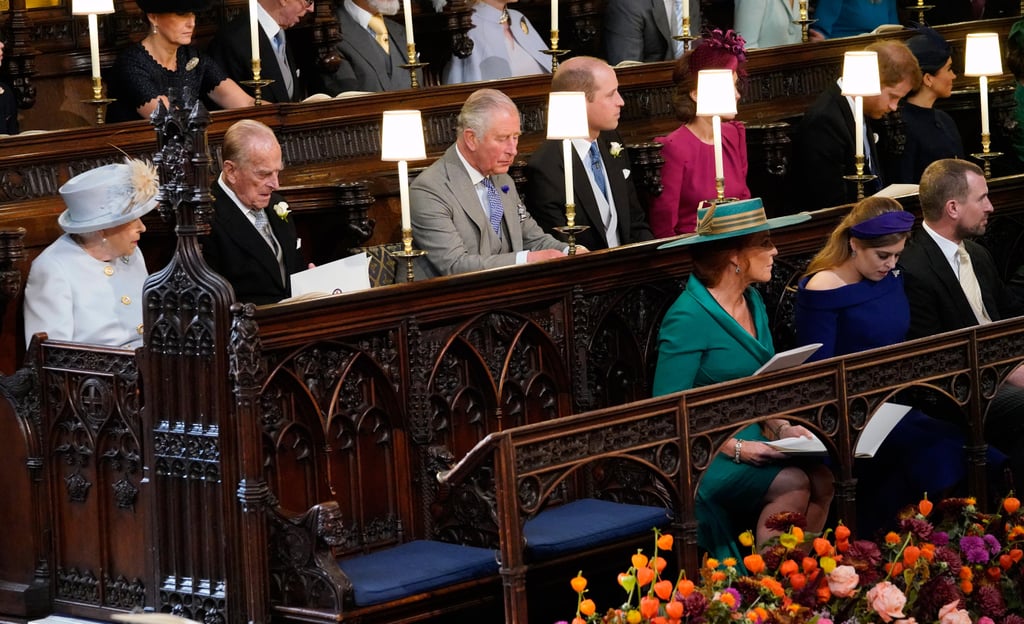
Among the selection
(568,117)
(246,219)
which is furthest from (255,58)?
(568,117)

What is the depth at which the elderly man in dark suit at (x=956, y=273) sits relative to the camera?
606 cm

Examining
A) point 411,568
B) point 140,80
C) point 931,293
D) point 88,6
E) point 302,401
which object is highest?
point 88,6

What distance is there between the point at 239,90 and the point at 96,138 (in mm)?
1089

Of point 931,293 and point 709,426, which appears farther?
point 931,293

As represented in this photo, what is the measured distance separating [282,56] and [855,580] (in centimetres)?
398

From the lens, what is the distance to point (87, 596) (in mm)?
5164

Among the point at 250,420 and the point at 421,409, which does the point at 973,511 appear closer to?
the point at 421,409

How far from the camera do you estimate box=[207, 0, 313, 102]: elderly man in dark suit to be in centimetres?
718

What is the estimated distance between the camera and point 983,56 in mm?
8125

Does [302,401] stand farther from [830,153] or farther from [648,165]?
[830,153]

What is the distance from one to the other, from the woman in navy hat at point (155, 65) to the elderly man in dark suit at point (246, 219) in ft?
2.82

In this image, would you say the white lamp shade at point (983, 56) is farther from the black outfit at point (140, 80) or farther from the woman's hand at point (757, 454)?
the black outfit at point (140, 80)

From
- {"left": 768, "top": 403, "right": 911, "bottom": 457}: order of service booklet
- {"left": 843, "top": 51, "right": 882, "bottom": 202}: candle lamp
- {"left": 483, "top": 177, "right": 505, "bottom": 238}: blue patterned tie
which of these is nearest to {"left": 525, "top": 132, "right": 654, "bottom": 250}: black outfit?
{"left": 483, "top": 177, "right": 505, "bottom": 238}: blue patterned tie

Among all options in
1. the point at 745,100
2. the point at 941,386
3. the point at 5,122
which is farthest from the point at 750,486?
the point at 745,100
